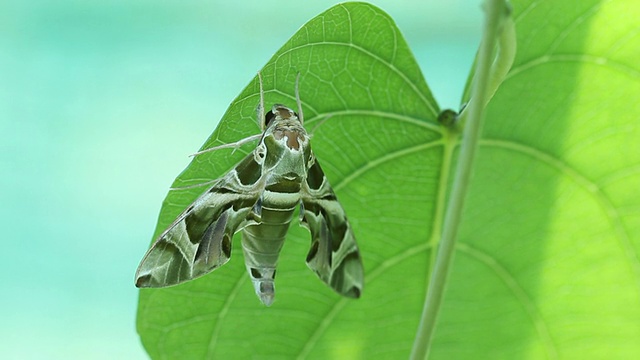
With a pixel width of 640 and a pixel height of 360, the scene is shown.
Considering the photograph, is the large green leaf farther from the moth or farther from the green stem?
the green stem

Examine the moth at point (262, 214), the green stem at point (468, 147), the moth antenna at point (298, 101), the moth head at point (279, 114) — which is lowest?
the green stem at point (468, 147)

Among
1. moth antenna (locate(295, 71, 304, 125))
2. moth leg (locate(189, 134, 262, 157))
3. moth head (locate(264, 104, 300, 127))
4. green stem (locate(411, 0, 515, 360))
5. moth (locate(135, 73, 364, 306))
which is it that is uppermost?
moth antenna (locate(295, 71, 304, 125))

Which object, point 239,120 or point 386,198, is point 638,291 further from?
point 239,120

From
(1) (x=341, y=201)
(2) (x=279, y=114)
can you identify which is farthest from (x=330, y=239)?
(2) (x=279, y=114)

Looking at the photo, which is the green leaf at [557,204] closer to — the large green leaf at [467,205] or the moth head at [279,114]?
the large green leaf at [467,205]

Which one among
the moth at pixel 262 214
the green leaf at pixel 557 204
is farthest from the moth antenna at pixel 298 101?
the green leaf at pixel 557 204

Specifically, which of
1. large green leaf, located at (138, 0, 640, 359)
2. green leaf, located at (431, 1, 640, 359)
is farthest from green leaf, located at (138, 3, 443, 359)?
green leaf, located at (431, 1, 640, 359)
